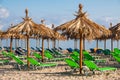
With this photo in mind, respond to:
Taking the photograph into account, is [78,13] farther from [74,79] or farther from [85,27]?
[74,79]

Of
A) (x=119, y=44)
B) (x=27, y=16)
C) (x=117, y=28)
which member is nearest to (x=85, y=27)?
(x=27, y=16)

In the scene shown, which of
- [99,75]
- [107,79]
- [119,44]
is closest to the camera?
[107,79]

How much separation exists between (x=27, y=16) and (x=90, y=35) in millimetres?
3247

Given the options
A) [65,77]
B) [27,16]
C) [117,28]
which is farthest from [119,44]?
[65,77]

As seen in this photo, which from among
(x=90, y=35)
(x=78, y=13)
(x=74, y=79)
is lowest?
(x=74, y=79)

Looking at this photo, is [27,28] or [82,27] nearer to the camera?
[82,27]

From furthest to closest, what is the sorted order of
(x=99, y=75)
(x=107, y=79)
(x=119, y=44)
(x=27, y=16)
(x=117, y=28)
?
(x=119, y=44) < (x=117, y=28) < (x=27, y=16) < (x=99, y=75) < (x=107, y=79)

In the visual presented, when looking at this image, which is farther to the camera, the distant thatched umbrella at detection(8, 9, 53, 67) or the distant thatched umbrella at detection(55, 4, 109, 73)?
the distant thatched umbrella at detection(8, 9, 53, 67)

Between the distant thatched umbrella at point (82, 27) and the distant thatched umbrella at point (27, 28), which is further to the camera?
the distant thatched umbrella at point (27, 28)

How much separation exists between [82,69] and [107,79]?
1.25 meters

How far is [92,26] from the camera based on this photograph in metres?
9.24

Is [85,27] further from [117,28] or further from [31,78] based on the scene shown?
[117,28]

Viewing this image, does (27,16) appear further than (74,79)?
Yes

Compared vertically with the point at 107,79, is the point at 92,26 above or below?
above
